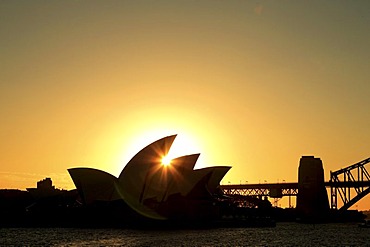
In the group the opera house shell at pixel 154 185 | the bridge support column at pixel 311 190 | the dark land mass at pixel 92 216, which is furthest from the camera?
the bridge support column at pixel 311 190

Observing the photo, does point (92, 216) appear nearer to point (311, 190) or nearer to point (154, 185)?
point (154, 185)

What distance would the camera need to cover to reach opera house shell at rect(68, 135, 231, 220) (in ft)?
234

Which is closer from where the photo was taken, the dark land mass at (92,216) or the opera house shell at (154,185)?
the opera house shell at (154,185)

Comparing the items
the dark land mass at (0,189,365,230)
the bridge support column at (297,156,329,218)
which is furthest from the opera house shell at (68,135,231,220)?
the bridge support column at (297,156,329,218)

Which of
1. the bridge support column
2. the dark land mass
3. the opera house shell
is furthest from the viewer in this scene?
the bridge support column

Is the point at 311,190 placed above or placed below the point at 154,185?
above

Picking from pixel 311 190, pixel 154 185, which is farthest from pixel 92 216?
pixel 311 190

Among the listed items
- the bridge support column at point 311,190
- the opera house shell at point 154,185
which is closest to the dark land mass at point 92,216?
the opera house shell at point 154,185

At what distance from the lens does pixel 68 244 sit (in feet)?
155

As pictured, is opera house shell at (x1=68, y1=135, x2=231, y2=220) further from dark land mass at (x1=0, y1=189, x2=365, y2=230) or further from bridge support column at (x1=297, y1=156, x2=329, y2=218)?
bridge support column at (x1=297, y1=156, x2=329, y2=218)

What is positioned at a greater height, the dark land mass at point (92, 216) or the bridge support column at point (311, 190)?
the bridge support column at point (311, 190)

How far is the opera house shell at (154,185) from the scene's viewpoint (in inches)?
2810

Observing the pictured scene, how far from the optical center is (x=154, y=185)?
245 ft

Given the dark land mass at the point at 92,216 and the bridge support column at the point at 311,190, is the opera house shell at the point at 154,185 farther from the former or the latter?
the bridge support column at the point at 311,190
